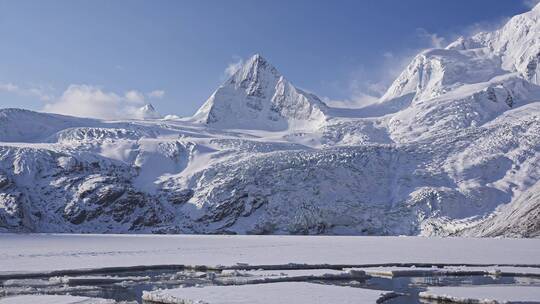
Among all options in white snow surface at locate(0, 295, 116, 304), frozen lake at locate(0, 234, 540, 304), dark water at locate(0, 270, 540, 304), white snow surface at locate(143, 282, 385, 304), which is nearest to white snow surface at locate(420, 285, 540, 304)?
frozen lake at locate(0, 234, 540, 304)

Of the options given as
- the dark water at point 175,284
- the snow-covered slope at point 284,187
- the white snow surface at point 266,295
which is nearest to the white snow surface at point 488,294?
the dark water at point 175,284

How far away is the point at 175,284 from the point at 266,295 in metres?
8.59

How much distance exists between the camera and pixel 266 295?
27.0 metres

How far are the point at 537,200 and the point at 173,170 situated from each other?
10823cm

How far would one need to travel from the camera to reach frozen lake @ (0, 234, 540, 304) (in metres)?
28.3

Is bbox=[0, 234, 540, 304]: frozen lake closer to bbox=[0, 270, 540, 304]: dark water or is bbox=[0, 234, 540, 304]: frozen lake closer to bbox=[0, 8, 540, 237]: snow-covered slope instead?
bbox=[0, 270, 540, 304]: dark water

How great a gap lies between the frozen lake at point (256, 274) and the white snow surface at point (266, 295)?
0.16 ft

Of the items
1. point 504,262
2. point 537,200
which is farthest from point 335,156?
point 504,262

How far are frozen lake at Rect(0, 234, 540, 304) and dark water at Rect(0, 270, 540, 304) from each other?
0.16ft

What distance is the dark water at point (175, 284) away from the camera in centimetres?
2947

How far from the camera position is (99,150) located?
190 meters

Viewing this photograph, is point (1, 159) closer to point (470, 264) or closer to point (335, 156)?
point (335, 156)

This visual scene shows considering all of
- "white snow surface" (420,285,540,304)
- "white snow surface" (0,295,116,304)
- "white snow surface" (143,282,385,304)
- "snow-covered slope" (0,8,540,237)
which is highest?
"snow-covered slope" (0,8,540,237)

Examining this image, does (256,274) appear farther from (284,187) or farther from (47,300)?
(284,187)
